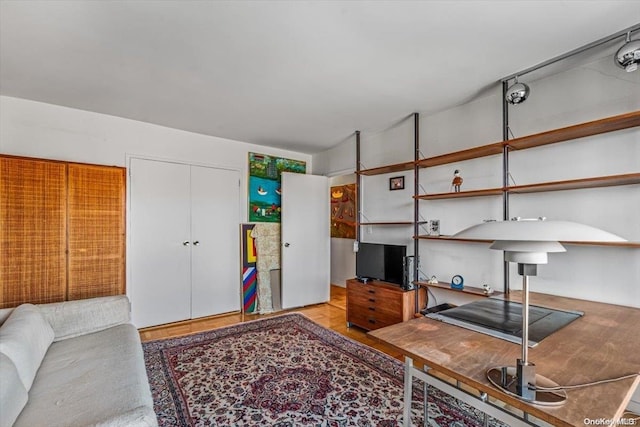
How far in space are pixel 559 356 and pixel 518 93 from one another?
1.87m

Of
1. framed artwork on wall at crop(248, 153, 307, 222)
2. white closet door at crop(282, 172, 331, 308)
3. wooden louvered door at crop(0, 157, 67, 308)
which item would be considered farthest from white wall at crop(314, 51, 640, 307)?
wooden louvered door at crop(0, 157, 67, 308)

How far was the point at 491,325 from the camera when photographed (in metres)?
1.51

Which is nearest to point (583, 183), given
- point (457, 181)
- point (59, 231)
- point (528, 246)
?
point (457, 181)

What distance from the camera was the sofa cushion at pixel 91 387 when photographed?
1264 mm

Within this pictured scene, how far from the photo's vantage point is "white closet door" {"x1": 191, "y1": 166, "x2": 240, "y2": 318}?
3.86 metres

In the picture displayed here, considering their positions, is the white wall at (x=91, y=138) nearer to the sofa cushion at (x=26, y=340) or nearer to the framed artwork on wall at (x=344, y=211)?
the sofa cushion at (x=26, y=340)

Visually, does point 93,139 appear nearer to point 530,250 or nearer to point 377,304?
point 377,304

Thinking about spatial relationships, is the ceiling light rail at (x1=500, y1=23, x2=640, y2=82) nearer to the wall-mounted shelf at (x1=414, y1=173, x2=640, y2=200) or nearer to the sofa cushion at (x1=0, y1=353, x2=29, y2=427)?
the wall-mounted shelf at (x1=414, y1=173, x2=640, y2=200)

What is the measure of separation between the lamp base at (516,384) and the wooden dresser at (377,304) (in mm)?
2014

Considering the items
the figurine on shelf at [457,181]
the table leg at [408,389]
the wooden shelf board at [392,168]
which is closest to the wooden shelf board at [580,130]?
the figurine on shelf at [457,181]

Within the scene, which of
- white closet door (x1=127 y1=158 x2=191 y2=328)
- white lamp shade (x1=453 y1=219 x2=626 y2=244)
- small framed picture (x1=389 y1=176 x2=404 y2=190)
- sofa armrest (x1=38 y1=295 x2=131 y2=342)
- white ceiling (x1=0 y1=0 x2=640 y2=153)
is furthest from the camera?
small framed picture (x1=389 y1=176 x2=404 y2=190)

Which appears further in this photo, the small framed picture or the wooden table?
the small framed picture

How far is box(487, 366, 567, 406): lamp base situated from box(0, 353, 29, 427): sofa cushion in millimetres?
1863

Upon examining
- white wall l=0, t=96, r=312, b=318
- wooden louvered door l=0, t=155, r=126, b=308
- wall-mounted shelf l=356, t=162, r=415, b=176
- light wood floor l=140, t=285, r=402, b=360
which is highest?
white wall l=0, t=96, r=312, b=318
